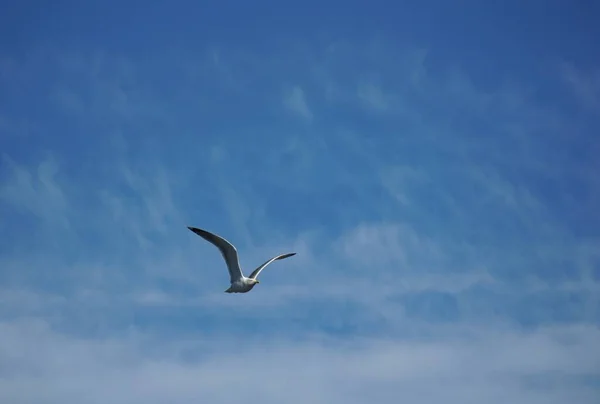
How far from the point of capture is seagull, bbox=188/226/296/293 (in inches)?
2527

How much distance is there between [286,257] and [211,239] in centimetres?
1122

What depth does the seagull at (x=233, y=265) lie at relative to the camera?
64.2 m

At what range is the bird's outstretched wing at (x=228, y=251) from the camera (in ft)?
209

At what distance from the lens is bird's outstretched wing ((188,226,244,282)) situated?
209 feet

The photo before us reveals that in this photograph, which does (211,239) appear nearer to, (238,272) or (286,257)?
(238,272)

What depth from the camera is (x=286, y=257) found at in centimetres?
7400

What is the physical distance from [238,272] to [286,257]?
729 cm

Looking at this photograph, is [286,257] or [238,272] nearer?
[238,272]

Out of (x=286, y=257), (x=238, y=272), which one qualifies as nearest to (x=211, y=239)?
(x=238, y=272)

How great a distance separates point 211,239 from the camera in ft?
212

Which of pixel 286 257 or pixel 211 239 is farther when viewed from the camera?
pixel 286 257

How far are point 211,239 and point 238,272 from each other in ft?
15.7

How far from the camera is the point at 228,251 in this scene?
66375mm

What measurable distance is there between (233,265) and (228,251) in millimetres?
1710
